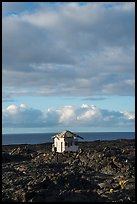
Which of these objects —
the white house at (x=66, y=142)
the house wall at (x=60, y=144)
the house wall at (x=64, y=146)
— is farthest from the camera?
the house wall at (x=60, y=144)

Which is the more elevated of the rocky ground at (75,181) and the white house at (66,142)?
the white house at (66,142)

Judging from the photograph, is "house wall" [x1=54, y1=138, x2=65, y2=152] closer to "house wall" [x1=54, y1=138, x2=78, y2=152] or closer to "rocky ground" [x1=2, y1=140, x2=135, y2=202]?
"house wall" [x1=54, y1=138, x2=78, y2=152]

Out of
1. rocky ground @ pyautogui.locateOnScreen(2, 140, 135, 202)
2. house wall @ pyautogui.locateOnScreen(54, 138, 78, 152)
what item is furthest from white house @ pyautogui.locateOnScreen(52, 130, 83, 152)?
rocky ground @ pyautogui.locateOnScreen(2, 140, 135, 202)

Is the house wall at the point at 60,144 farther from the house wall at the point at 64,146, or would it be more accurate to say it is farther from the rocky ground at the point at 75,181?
the rocky ground at the point at 75,181

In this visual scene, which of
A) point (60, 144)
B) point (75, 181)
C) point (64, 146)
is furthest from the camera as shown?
point (60, 144)

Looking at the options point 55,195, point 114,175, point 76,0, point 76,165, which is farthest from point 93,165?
point 76,0

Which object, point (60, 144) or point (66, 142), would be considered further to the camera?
point (60, 144)

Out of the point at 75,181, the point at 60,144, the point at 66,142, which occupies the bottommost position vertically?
the point at 75,181

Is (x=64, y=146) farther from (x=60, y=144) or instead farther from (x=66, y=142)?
(x=60, y=144)

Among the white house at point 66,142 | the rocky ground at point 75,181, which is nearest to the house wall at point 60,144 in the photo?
the white house at point 66,142

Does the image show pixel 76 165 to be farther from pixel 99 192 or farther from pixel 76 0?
pixel 76 0

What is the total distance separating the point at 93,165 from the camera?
45406 millimetres

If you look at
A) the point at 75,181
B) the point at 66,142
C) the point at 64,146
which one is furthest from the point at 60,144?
the point at 75,181

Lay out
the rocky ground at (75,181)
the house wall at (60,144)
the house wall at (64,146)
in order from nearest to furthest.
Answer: the rocky ground at (75,181), the house wall at (64,146), the house wall at (60,144)
